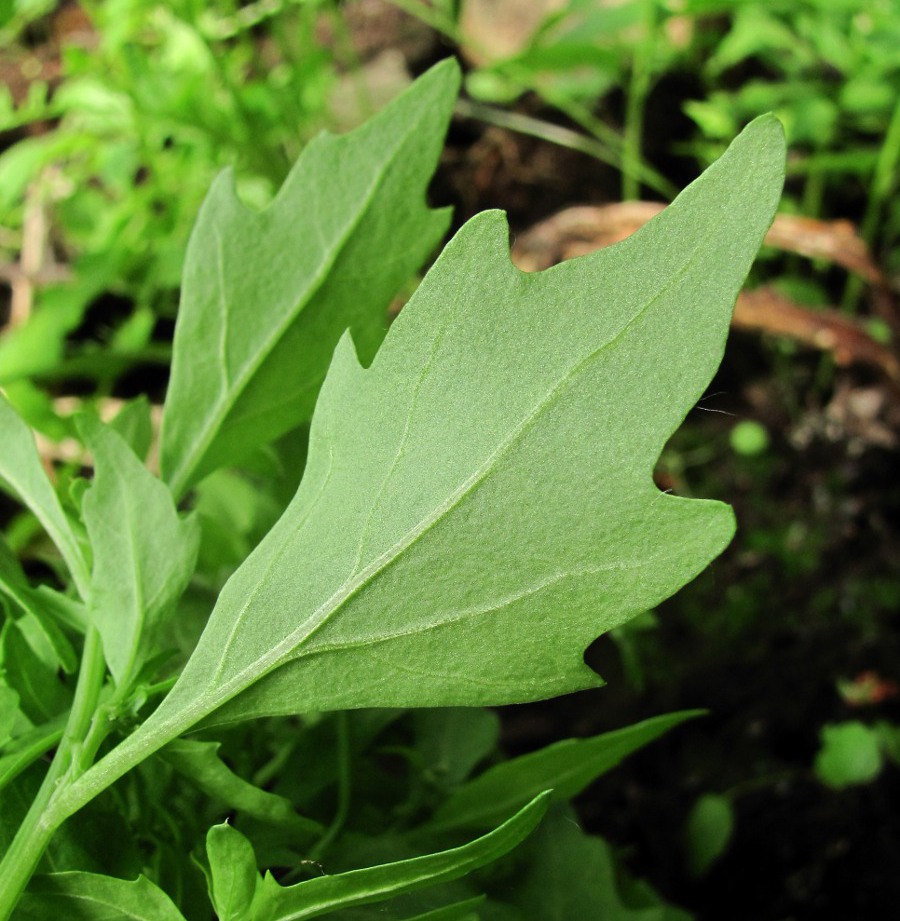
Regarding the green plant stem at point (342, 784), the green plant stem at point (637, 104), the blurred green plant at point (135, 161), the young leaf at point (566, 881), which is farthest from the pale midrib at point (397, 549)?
the green plant stem at point (637, 104)

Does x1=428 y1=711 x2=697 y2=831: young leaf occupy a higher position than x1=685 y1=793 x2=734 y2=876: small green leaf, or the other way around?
x1=428 y1=711 x2=697 y2=831: young leaf

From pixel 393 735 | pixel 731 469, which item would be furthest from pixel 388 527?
pixel 731 469

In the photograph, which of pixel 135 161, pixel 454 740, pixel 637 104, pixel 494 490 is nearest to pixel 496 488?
pixel 494 490

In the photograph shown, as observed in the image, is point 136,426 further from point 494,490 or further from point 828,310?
point 828,310

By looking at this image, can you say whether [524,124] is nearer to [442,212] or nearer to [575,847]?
[442,212]

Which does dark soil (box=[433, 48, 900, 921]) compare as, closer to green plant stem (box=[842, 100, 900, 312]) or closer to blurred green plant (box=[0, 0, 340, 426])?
green plant stem (box=[842, 100, 900, 312])

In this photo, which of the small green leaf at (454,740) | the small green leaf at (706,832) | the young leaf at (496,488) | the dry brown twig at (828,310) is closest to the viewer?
the young leaf at (496,488)

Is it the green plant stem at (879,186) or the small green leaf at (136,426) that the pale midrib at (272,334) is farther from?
the green plant stem at (879,186)

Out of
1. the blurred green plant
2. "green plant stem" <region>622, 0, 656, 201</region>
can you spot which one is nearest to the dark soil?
"green plant stem" <region>622, 0, 656, 201</region>
